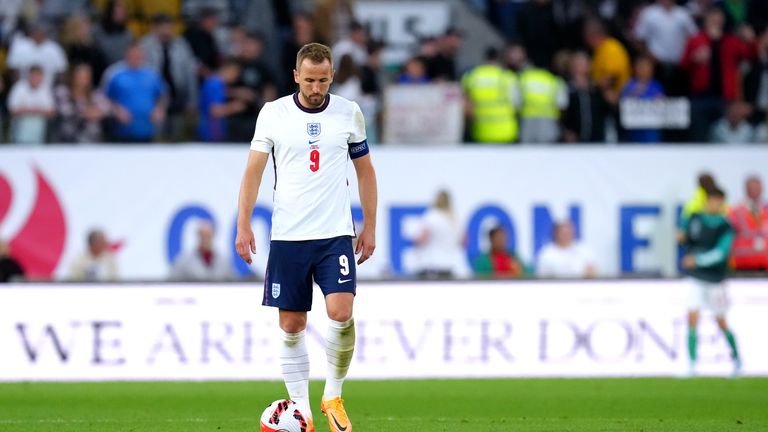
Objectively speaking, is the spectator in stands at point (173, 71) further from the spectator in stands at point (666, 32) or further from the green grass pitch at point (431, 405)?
the spectator in stands at point (666, 32)

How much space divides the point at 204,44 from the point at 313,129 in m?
11.3

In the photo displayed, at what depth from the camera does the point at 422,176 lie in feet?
66.4

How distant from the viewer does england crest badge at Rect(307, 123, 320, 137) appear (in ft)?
30.0

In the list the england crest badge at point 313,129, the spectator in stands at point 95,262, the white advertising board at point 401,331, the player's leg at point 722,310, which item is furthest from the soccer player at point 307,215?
the spectator in stands at point 95,262

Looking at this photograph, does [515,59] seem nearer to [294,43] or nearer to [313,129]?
[294,43]

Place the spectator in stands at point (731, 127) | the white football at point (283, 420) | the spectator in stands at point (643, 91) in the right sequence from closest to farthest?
the white football at point (283, 420) → the spectator in stands at point (643, 91) → the spectator in stands at point (731, 127)

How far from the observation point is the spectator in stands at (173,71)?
19.7m

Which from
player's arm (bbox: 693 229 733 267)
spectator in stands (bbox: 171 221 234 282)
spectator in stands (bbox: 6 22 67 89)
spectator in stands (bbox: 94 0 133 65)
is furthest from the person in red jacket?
spectator in stands (bbox: 6 22 67 89)

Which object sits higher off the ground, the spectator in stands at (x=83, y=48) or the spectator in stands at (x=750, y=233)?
the spectator in stands at (x=83, y=48)

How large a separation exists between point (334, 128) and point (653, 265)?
40.2 feet

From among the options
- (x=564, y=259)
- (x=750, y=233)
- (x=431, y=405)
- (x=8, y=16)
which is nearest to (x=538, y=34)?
(x=564, y=259)

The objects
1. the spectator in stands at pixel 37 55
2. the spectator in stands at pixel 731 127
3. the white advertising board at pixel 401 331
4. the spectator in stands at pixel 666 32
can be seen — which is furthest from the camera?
the spectator in stands at pixel 666 32

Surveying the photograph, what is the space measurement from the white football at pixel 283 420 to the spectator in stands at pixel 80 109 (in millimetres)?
10795

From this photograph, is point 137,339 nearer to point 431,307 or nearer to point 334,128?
point 431,307
